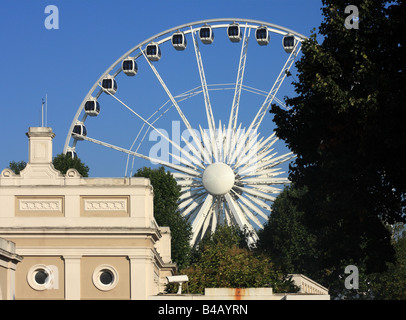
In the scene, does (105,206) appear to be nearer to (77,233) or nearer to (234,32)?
(77,233)

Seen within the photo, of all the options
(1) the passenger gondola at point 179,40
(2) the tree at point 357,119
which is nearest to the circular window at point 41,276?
(2) the tree at point 357,119

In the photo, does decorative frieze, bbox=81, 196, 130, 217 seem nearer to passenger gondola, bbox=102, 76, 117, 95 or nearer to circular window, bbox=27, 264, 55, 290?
circular window, bbox=27, 264, 55, 290

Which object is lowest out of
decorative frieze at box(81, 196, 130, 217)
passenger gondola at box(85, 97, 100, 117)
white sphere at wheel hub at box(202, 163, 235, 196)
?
decorative frieze at box(81, 196, 130, 217)

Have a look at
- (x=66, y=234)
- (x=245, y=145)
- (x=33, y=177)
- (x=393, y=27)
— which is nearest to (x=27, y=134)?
(x=33, y=177)

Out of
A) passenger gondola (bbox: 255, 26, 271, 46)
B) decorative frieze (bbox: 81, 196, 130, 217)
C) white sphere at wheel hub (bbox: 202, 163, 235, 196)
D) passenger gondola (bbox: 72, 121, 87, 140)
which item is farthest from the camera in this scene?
passenger gondola (bbox: 72, 121, 87, 140)

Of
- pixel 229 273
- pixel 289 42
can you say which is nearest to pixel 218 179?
pixel 289 42

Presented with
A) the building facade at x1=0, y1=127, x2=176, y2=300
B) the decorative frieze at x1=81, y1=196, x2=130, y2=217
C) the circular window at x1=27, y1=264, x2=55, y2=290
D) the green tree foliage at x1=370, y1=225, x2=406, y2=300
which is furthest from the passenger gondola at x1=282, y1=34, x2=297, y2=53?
the circular window at x1=27, y1=264, x2=55, y2=290

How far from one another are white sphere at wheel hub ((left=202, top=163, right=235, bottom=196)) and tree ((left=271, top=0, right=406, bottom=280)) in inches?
1665

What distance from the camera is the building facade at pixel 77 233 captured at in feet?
174

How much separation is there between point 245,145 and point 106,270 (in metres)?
35.9

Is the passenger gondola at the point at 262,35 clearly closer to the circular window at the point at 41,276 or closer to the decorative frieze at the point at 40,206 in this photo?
the decorative frieze at the point at 40,206

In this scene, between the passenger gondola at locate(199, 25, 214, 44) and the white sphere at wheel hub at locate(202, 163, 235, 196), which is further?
the white sphere at wheel hub at locate(202, 163, 235, 196)

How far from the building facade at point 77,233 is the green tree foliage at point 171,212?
1311 inches

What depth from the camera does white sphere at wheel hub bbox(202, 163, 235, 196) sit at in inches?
3442
